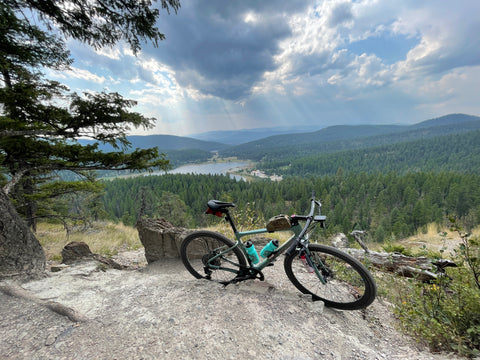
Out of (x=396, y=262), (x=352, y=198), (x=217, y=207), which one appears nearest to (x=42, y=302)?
(x=217, y=207)

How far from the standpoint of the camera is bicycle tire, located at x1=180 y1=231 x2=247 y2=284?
361cm

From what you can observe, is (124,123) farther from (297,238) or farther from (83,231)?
(83,231)

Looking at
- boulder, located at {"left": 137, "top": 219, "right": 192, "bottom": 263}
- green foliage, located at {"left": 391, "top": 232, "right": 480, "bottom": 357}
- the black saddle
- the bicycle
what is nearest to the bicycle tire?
the bicycle

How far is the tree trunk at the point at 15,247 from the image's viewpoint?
379 cm

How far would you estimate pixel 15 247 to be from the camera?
3928mm

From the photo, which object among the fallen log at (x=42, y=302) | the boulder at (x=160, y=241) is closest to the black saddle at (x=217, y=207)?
the boulder at (x=160, y=241)

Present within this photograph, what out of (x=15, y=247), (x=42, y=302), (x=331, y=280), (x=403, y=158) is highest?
(x=15, y=247)

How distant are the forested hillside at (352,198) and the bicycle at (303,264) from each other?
32293 mm

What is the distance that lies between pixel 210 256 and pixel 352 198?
71.8m

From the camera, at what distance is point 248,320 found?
269 centimetres

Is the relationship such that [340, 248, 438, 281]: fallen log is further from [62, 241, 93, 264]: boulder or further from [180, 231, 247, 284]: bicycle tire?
[62, 241, 93, 264]: boulder

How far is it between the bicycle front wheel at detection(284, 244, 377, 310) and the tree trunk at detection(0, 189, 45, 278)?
514cm

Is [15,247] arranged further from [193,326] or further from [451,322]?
[451,322]

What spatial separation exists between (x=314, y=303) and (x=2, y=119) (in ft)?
26.7
